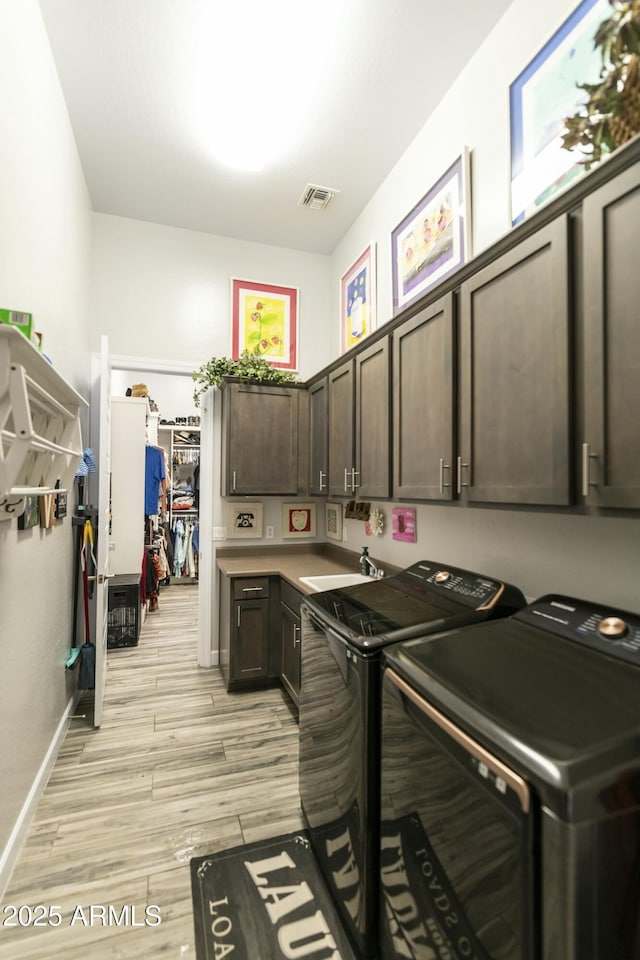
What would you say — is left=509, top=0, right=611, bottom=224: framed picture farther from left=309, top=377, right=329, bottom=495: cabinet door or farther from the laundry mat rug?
the laundry mat rug

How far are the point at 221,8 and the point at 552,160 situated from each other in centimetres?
152

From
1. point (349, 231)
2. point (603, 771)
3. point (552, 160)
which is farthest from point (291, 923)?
point (349, 231)

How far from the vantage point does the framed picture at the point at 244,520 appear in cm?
357

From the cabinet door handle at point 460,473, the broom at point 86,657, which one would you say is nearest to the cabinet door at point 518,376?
the cabinet door handle at point 460,473

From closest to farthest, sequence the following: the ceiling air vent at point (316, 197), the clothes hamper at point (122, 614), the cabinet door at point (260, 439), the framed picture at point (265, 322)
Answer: the ceiling air vent at point (316, 197), the cabinet door at point (260, 439), the framed picture at point (265, 322), the clothes hamper at point (122, 614)

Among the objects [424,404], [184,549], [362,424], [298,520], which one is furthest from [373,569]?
[184,549]

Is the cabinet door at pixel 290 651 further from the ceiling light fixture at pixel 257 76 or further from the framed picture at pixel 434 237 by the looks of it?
the ceiling light fixture at pixel 257 76

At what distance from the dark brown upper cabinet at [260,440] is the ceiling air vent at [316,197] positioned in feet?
4.15

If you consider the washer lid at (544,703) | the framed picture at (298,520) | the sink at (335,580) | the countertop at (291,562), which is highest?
the framed picture at (298,520)

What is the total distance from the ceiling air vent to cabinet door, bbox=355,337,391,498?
132cm

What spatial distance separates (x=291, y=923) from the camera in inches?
59.1

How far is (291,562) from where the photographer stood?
3.38 meters

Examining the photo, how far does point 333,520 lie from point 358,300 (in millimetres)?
1677

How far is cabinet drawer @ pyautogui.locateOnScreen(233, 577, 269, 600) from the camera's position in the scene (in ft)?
9.90
